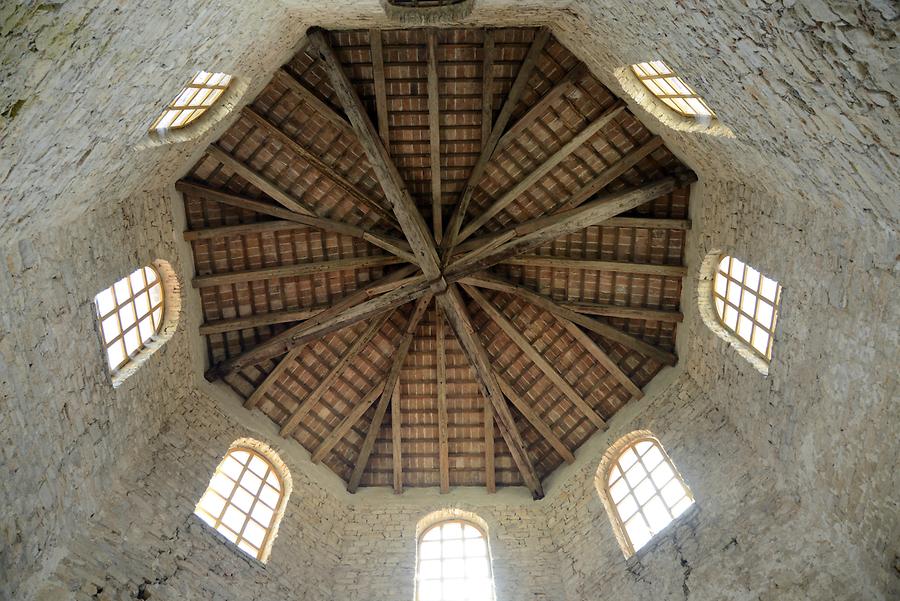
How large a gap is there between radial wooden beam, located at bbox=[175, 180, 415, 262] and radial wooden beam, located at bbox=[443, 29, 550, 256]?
941mm

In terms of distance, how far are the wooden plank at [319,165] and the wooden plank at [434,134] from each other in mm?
897

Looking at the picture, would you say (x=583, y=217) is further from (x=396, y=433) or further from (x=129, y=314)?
(x=129, y=314)

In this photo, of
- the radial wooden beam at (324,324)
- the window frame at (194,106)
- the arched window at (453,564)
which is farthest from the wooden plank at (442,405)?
the window frame at (194,106)

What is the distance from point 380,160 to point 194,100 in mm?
3097

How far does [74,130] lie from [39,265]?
2160 mm

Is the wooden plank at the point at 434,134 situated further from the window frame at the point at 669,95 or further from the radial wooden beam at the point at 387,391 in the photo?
Result: the window frame at the point at 669,95

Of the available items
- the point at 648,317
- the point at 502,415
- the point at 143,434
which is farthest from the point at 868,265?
the point at 143,434

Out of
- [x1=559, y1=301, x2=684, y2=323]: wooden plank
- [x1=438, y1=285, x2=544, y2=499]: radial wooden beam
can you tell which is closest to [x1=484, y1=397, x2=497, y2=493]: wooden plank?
[x1=438, y1=285, x2=544, y2=499]: radial wooden beam

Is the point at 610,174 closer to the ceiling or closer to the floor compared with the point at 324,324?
closer to the ceiling

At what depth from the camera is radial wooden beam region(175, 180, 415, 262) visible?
13.2m

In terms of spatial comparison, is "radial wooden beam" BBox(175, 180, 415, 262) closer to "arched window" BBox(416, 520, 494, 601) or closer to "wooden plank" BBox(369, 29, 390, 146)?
"wooden plank" BBox(369, 29, 390, 146)

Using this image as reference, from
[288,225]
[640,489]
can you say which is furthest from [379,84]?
[640,489]

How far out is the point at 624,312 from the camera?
14.1 meters

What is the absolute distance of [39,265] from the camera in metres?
8.75
